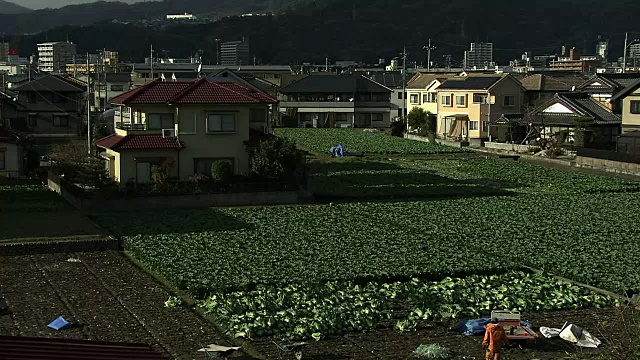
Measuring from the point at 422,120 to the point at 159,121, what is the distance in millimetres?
29550

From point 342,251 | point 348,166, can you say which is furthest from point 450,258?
point 348,166

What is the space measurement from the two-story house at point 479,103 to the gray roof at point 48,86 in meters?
22.4

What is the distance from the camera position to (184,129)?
31266 millimetres

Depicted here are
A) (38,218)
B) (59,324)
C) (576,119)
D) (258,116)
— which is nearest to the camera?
(59,324)

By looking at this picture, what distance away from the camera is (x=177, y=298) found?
17.5m

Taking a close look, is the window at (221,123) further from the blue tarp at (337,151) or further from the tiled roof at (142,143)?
the blue tarp at (337,151)

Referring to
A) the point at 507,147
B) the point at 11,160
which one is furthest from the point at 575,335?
the point at 507,147

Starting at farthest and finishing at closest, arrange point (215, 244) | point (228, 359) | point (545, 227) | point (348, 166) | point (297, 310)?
point (348, 166), point (545, 227), point (215, 244), point (297, 310), point (228, 359)

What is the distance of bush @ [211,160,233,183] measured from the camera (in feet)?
99.6

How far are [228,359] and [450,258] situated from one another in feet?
27.4

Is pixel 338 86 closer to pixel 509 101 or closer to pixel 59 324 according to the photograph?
pixel 509 101

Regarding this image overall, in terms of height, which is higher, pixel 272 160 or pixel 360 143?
pixel 272 160

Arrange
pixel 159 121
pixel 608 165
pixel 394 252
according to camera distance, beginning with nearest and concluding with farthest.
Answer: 1. pixel 394 252
2. pixel 159 121
3. pixel 608 165

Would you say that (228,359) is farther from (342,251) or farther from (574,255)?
(574,255)
